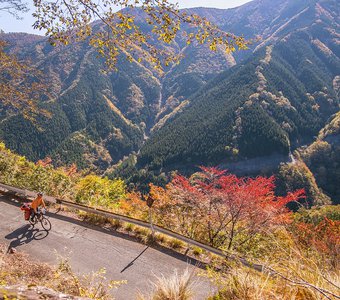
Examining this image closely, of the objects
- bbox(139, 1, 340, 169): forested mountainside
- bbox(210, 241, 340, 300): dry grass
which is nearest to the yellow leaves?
bbox(210, 241, 340, 300): dry grass

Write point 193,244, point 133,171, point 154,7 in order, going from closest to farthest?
1. point 154,7
2. point 193,244
3. point 133,171

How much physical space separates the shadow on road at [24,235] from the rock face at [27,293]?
6.03 metres

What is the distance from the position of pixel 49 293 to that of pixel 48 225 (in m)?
7.26

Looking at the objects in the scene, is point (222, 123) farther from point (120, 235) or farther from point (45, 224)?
point (45, 224)

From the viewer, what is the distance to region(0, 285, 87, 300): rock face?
3.20 m

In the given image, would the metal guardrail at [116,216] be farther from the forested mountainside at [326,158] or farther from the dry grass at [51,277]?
the forested mountainside at [326,158]

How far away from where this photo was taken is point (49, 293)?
11.5 feet

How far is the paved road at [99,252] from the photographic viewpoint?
737 cm

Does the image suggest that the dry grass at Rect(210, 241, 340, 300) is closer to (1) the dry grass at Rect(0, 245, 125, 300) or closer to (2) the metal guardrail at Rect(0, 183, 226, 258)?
(1) the dry grass at Rect(0, 245, 125, 300)

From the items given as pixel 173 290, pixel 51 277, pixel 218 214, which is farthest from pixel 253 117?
pixel 173 290

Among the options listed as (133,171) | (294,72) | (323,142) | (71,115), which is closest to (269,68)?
(294,72)

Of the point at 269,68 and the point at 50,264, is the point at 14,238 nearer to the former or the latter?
the point at 50,264

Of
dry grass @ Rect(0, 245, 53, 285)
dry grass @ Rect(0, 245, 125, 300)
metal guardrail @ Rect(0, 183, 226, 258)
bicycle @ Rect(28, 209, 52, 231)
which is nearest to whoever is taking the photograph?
dry grass @ Rect(0, 245, 125, 300)

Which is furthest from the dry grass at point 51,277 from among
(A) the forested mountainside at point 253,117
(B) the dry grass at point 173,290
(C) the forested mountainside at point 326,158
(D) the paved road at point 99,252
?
(C) the forested mountainside at point 326,158
